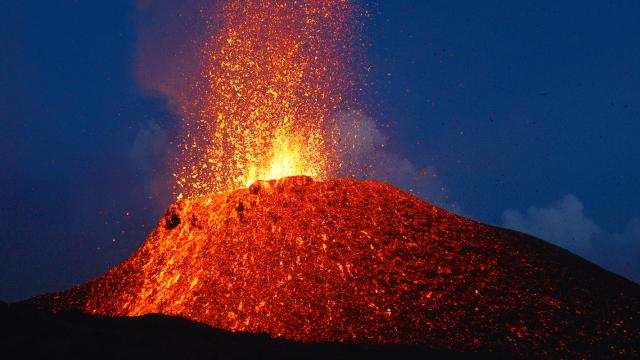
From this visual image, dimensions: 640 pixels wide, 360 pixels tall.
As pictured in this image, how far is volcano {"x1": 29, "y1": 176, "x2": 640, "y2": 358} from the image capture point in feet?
34.4

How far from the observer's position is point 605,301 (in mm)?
12469

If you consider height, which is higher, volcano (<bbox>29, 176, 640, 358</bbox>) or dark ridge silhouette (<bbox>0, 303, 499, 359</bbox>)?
volcano (<bbox>29, 176, 640, 358</bbox>)

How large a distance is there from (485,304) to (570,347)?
1.71m

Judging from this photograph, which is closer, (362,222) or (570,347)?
(570,347)

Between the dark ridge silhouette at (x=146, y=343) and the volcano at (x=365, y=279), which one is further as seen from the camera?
the volcano at (x=365, y=279)

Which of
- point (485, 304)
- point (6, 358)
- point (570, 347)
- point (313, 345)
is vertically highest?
point (485, 304)

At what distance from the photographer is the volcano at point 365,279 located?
10.5 metres

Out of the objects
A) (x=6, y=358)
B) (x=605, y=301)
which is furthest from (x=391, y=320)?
(x=6, y=358)

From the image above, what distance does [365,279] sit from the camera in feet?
38.0

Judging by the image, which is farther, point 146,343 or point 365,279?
point 365,279

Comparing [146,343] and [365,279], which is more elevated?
[365,279]

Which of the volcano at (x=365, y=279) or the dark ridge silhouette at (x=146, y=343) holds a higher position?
the volcano at (x=365, y=279)

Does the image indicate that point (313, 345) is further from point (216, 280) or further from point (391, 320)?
point (216, 280)

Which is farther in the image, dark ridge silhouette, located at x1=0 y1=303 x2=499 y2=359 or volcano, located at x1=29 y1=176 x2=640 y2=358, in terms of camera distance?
volcano, located at x1=29 y1=176 x2=640 y2=358
